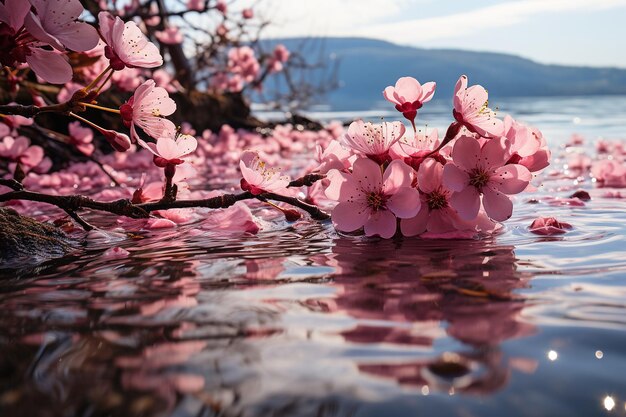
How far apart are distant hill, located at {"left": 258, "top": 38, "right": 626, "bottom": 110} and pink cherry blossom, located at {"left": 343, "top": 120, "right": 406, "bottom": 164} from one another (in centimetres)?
6927

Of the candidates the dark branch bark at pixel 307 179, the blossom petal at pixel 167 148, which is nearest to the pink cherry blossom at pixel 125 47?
the blossom petal at pixel 167 148

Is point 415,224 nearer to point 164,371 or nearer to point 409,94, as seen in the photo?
point 409,94

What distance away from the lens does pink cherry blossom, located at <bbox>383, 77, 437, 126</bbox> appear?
2035mm

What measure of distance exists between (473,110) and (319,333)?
40.7 inches

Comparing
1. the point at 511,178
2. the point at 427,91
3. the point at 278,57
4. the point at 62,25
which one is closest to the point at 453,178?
the point at 511,178

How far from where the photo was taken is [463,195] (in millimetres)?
1992

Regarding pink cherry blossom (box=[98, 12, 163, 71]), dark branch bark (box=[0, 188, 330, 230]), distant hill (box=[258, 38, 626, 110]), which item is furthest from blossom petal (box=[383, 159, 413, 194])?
distant hill (box=[258, 38, 626, 110])

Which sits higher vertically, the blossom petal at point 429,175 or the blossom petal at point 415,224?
the blossom petal at point 429,175

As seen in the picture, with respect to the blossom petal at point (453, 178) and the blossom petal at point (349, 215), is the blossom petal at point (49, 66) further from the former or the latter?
the blossom petal at point (453, 178)

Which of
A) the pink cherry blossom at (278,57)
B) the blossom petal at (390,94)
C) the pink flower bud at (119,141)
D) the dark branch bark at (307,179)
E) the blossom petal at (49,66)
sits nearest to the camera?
the blossom petal at (49,66)

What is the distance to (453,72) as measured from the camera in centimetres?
9456

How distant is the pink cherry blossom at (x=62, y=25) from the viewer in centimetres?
152

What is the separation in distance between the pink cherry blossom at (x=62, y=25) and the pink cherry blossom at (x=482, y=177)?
3.44 ft

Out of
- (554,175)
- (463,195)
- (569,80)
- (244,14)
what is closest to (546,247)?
(463,195)
